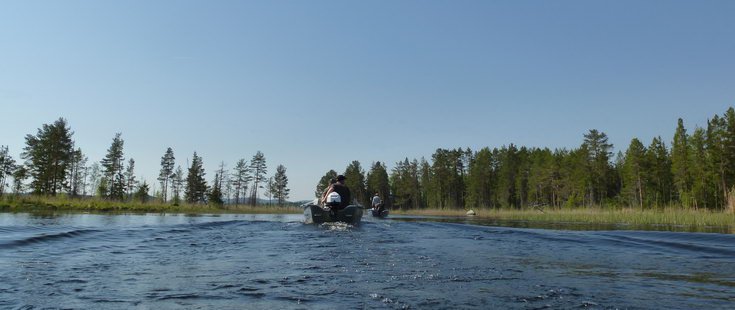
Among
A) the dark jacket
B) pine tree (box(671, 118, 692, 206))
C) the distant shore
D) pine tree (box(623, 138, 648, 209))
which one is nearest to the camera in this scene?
the dark jacket

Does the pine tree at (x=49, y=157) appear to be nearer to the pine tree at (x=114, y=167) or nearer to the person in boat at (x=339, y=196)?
the pine tree at (x=114, y=167)

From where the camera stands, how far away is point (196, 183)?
282ft

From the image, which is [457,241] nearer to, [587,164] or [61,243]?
[61,243]

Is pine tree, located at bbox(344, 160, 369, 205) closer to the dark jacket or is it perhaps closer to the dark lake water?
the dark jacket

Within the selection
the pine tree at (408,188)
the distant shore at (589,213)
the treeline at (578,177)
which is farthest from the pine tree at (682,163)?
the pine tree at (408,188)

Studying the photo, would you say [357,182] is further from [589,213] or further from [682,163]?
[589,213]

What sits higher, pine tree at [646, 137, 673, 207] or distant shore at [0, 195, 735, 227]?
pine tree at [646, 137, 673, 207]

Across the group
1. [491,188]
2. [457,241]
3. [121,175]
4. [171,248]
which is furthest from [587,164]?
[121,175]

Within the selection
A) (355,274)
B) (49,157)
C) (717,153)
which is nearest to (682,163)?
(717,153)

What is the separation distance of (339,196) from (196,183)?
7626cm

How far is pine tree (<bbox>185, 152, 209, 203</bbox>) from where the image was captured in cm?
8481

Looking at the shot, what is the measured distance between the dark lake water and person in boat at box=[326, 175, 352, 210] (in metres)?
5.72

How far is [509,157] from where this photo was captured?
90.9 m

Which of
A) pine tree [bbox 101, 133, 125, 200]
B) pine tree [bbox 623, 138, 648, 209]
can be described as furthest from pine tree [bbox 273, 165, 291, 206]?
pine tree [bbox 623, 138, 648, 209]
